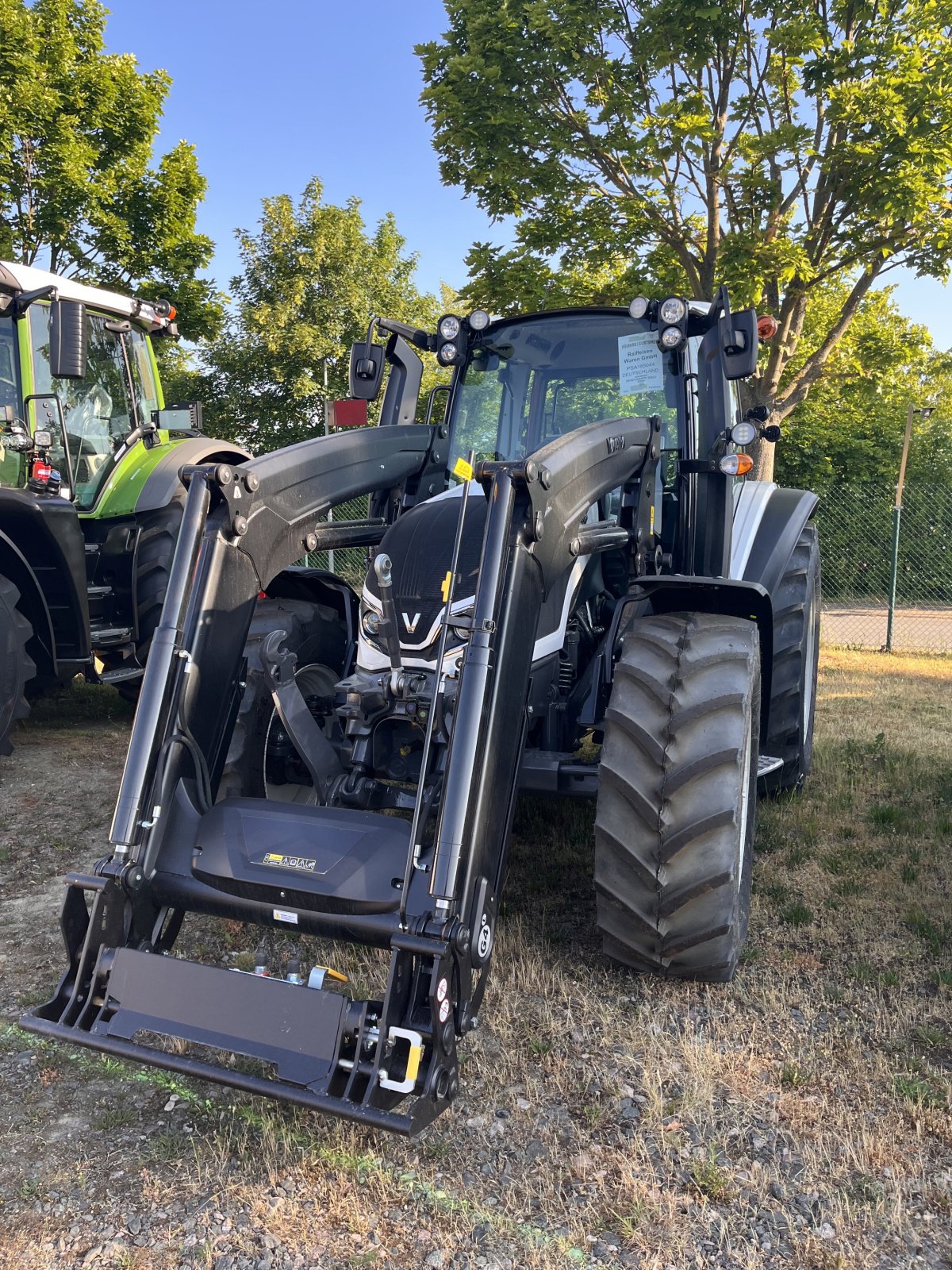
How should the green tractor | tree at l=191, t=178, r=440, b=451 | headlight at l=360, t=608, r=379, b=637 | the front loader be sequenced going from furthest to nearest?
tree at l=191, t=178, r=440, b=451, the green tractor, headlight at l=360, t=608, r=379, b=637, the front loader

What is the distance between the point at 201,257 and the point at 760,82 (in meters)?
9.52

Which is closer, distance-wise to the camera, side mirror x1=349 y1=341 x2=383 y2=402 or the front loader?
the front loader

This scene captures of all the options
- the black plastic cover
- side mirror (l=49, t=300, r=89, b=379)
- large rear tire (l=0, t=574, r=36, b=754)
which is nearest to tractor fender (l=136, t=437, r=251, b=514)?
side mirror (l=49, t=300, r=89, b=379)

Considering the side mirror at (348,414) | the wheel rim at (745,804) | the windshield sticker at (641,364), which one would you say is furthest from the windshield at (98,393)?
the wheel rim at (745,804)

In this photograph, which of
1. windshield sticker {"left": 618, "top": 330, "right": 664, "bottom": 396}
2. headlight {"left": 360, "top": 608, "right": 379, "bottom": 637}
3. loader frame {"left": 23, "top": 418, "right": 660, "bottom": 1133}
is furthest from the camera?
windshield sticker {"left": 618, "top": 330, "right": 664, "bottom": 396}

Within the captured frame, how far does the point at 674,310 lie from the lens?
393 cm

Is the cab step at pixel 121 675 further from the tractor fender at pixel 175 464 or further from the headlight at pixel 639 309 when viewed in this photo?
the headlight at pixel 639 309

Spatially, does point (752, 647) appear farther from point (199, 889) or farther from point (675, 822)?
point (199, 889)

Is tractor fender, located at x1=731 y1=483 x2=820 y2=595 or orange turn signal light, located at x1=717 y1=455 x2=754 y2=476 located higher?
orange turn signal light, located at x1=717 y1=455 x2=754 y2=476

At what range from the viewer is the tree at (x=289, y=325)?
20.1 metres

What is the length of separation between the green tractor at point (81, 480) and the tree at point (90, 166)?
8474 mm

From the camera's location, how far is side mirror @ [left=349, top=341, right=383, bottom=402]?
15.5 feet

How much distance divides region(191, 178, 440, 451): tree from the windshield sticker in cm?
1664

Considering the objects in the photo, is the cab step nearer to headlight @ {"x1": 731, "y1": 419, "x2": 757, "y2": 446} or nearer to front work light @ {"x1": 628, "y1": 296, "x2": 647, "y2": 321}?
front work light @ {"x1": 628, "y1": 296, "x2": 647, "y2": 321}
